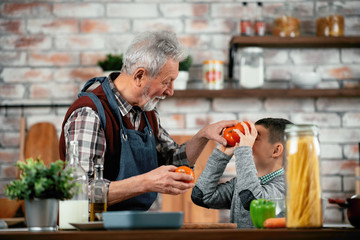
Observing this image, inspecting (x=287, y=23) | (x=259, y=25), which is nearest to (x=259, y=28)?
(x=259, y=25)

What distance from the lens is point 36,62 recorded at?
10.8 ft

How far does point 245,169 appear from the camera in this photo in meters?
1.65

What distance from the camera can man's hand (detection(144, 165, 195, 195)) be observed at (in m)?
1.46

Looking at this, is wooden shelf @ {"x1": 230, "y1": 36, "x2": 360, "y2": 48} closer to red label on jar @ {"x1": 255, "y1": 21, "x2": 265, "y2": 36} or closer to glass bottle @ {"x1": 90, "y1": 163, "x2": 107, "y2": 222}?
red label on jar @ {"x1": 255, "y1": 21, "x2": 265, "y2": 36}

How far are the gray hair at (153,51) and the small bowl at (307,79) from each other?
1.31 metres

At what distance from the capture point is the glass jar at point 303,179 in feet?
3.58

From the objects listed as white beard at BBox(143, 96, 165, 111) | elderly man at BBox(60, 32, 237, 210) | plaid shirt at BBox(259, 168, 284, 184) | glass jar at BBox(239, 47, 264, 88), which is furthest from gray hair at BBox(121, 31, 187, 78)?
glass jar at BBox(239, 47, 264, 88)

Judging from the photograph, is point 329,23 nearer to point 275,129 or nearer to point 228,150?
point 275,129

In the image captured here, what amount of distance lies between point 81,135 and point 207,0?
5.94 ft

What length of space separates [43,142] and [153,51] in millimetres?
1464

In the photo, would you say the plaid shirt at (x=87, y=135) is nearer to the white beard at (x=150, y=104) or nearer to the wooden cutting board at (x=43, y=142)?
the white beard at (x=150, y=104)

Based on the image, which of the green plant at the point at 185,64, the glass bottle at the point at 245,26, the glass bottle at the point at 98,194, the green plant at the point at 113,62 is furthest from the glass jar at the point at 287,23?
the glass bottle at the point at 98,194

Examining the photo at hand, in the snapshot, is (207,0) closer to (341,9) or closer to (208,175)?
(341,9)

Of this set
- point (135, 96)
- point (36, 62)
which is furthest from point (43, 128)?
point (135, 96)
